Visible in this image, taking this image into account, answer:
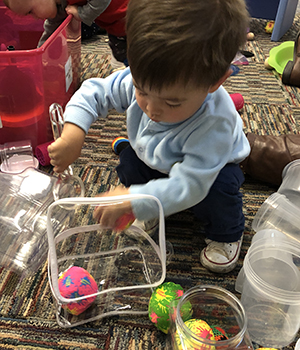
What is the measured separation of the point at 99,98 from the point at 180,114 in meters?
0.27

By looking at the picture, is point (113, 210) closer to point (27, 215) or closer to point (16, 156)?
point (27, 215)

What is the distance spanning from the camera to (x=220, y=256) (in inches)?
34.4

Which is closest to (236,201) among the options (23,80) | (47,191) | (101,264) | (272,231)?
(272,231)

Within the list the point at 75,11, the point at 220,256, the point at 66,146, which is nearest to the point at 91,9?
the point at 75,11

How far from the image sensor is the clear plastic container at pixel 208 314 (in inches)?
26.1

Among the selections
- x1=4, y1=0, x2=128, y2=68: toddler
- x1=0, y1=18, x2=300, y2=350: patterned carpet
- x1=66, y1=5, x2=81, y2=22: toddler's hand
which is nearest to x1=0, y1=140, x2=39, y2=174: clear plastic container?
x1=0, y1=18, x2=300, y2=350: patterned carpet

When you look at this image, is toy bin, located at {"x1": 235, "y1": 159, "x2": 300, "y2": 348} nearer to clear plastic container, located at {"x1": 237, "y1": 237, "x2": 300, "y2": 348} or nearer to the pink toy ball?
clear plastic container, located at {"x1": 237, "y1": 237, "x2": 300, "y2": 348}

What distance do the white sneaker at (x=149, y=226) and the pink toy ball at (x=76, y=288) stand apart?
17 centimetres

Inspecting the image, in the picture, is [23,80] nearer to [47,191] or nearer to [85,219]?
[47,191]

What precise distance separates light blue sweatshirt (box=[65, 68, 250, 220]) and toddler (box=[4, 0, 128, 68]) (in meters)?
0.66

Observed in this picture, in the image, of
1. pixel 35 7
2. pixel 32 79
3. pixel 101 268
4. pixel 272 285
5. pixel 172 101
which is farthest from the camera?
pixel 35 7

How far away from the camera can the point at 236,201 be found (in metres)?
0.85

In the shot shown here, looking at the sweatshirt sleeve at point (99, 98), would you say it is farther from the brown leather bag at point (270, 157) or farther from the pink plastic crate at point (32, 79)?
the brown leather bag at point (270, 157)

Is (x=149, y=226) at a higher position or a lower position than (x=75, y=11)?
lower
